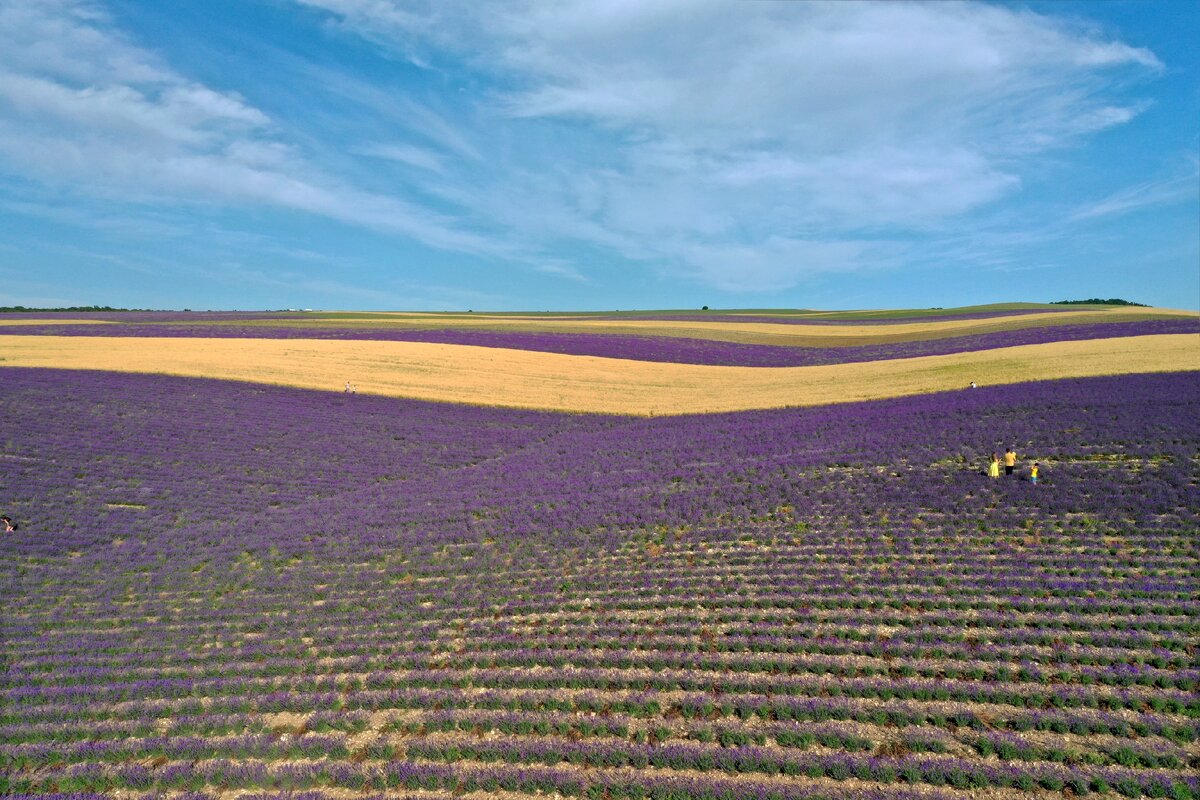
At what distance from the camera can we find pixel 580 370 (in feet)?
162

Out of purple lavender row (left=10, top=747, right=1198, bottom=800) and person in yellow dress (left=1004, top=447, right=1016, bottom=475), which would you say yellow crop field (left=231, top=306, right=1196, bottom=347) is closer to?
person in yellow dress (left=1004, top=447, right=1016, bottom=475)

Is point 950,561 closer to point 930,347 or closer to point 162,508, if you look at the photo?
point 162,508

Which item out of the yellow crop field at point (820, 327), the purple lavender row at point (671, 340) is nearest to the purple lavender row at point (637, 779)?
the purple lavender row at point (671, 340)

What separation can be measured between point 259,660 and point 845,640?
12.7m

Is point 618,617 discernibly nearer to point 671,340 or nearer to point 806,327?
point 671,340

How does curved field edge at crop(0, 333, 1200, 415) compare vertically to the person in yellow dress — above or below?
above

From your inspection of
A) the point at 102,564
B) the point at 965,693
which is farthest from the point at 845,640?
the point at 102,564

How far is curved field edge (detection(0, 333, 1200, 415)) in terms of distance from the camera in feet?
126

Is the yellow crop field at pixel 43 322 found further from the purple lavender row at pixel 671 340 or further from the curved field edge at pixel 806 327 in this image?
the purple lavender row at pixel 671 340

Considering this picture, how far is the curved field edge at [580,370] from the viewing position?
38.5 m

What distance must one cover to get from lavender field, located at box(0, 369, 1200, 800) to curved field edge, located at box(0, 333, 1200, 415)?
35.2 ft

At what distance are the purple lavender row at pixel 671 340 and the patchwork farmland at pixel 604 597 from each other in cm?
1949

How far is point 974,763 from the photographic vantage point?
31.2 feet

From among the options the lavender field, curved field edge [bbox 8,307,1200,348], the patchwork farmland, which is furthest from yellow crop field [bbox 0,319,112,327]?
the lavender field
